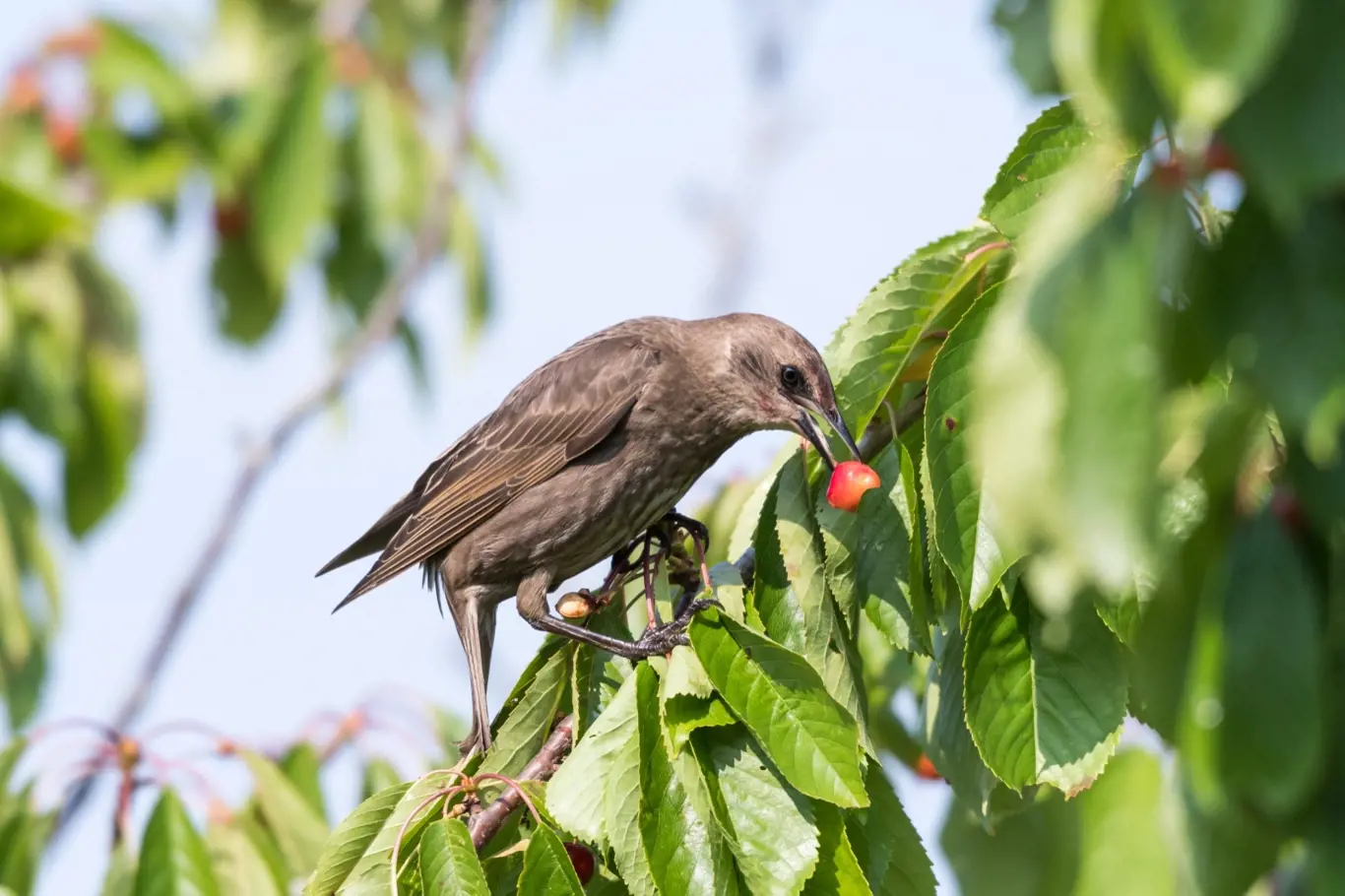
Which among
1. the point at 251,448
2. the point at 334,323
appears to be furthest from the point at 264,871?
the point at 334,323

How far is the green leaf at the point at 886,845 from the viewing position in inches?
119

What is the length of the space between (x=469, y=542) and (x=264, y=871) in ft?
5.13

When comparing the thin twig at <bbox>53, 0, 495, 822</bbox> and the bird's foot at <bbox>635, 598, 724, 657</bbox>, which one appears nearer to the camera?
the bird's foot at <bbox>635, 598, 724, 657</bbox>

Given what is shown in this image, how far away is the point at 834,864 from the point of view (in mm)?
2846

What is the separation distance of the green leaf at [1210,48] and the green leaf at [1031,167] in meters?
1.63

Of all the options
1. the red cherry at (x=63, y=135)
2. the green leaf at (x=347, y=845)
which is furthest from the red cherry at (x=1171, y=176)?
the red cherry at (x=63, y=135)

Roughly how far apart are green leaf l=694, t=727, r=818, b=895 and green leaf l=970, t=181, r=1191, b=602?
5.67 feet

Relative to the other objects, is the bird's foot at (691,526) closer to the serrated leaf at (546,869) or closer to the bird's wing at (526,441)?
the bird's wing at (526,441)

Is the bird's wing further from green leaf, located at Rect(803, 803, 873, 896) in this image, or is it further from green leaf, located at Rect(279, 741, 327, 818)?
green leaf, located at Rect(803, 803, 873, 896)

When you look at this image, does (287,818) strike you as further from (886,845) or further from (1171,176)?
(1171,176)

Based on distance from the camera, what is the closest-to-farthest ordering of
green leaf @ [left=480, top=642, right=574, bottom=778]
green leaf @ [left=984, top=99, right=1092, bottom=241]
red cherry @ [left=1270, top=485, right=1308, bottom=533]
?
red cherry @ [left=1270, top=485, right=1308, bottom=533] → green leaf @ [left=984, top=99, right=1092, bottom=241] → green leaf @ [left=480, top=642, right=574, bottom=778]

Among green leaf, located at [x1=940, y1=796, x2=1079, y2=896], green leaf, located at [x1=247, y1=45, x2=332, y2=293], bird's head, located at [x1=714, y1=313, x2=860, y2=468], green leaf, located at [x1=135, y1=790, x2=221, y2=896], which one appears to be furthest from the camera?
green leaf, located at [x1=247, y1=45, x2=332, y2=293]

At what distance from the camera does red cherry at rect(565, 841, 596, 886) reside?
11.1 feet

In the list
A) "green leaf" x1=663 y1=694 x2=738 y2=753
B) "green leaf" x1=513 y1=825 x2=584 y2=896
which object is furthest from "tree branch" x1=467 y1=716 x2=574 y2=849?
"green leaf" x1=663 y1=694 x2=738 y2=753
